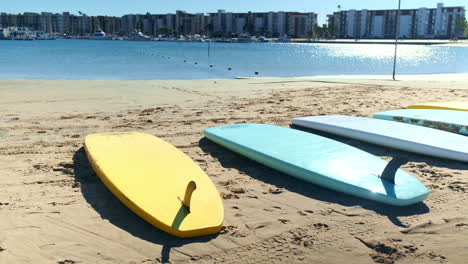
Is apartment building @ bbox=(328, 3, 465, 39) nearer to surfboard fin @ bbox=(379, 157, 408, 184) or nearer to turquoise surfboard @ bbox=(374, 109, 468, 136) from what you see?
turquoise surfboard @ bbox=(374, 109, 468, 136)

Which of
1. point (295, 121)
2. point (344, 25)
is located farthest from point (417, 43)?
point (295, 121)

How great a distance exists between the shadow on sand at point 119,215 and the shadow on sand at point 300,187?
115cm

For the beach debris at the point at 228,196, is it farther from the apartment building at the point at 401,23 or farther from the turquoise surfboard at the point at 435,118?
the apartment building at the point at 401,23

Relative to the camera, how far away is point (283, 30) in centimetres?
13675

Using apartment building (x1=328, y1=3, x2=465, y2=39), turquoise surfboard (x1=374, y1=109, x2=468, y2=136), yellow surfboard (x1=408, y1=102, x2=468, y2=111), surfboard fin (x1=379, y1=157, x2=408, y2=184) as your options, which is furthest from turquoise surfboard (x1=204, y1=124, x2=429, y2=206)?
apartment building (x1=328, y1=3, x2=465, y2=39)

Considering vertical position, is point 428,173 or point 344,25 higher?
point 344,25

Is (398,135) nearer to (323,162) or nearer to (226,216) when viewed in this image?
(323,162)

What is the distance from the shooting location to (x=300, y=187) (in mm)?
3852

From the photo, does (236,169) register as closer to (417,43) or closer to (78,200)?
(78,200)

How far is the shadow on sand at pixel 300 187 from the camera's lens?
3.38 meters

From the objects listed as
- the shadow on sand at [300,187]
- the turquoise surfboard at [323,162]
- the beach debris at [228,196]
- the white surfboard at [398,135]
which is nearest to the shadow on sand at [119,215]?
the beach debris at [228,196]

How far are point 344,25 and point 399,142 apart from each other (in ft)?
455

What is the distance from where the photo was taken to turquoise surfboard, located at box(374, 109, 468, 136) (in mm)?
5844

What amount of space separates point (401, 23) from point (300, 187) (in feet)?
452
